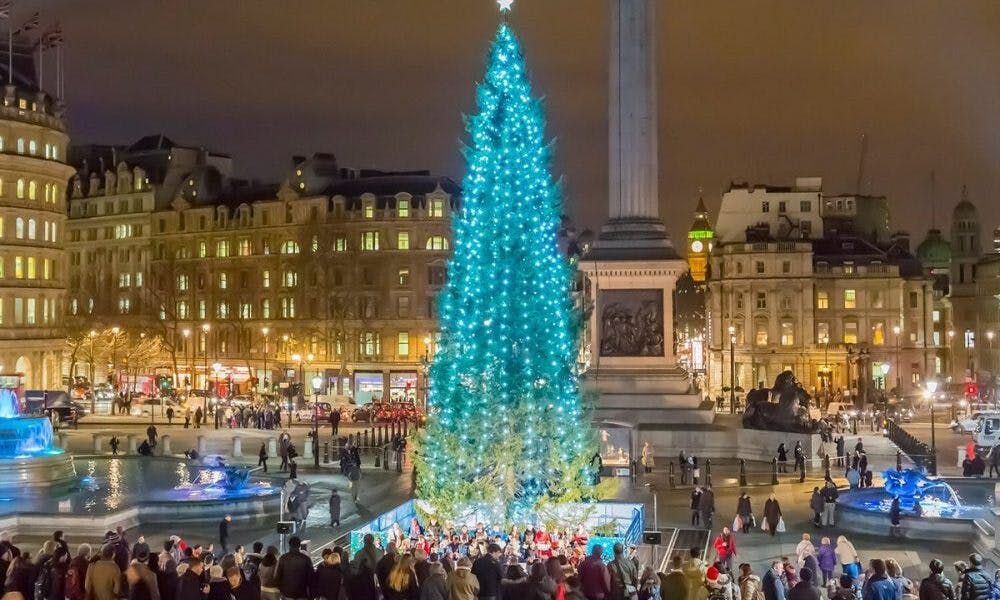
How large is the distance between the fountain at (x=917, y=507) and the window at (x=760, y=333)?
198 feet

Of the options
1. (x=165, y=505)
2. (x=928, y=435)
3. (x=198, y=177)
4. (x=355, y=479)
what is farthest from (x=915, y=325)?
(x=165, y=505)

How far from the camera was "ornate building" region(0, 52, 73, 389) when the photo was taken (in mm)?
70000

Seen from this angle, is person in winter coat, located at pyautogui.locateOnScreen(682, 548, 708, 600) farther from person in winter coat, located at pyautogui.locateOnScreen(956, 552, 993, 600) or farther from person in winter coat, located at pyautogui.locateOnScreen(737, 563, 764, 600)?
person in winter coat, located at pyautogui.locateOnScreen(956, 552, 993, 600)

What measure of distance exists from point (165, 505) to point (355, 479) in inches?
239

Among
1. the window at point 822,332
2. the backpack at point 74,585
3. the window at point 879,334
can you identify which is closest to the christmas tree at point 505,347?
the backpack at point 74,585

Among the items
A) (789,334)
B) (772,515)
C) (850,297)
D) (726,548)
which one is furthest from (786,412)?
(850,297)

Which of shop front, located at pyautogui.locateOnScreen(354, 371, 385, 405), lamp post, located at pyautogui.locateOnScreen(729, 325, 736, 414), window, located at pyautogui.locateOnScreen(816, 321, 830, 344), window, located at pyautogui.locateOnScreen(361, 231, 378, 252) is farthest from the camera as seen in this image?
window, located at pyautogui.locateOnScreen(816, 321, 830, 344)

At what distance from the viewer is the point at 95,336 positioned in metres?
84.2

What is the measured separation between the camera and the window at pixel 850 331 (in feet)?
300

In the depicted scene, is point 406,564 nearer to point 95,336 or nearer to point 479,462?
point 479,462

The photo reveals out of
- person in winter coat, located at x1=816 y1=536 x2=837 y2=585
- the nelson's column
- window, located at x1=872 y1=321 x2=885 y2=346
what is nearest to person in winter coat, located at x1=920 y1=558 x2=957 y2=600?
person in winter coat, located at x1=816 y1=536 x2=837 y2=585

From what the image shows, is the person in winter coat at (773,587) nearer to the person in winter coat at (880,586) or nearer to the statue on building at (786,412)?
the person in winter coat at (880,586)

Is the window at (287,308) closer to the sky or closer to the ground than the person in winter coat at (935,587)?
closer to the sky

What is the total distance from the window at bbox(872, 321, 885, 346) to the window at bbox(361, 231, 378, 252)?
3742cm
